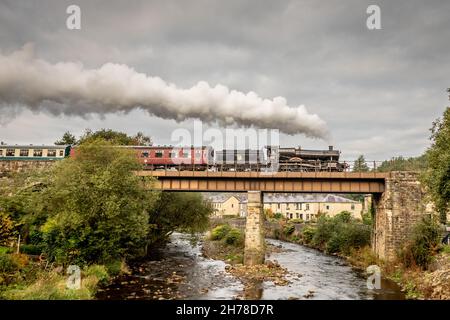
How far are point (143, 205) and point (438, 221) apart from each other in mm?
23803

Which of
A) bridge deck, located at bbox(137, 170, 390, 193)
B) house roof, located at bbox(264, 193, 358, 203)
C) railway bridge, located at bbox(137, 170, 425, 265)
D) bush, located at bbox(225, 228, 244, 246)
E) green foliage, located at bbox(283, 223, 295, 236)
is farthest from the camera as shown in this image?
house roof, located at bbox(264, 193, 358, 203)

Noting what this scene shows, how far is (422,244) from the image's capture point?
27.5 m

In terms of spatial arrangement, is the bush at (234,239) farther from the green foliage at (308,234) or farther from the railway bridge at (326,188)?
the railway bridge at (326,188)

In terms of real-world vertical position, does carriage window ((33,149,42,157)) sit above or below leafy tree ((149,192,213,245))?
above

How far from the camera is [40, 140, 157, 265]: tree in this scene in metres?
23.7

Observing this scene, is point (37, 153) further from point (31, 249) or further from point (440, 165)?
point (440, 165)

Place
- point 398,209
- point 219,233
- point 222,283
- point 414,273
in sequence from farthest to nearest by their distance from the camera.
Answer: point 219,233, point 398,209, point 414,273, point 222,283

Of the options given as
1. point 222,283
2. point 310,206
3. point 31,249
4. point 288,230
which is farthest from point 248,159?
point 310,206

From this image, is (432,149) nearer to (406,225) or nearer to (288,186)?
(406,225)

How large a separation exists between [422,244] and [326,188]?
879 centimetres

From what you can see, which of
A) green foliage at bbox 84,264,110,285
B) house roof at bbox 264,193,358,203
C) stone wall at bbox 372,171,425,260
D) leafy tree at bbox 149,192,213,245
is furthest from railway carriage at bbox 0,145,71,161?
house roof at bbox 264,193,358,203

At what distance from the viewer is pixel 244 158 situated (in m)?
38.6

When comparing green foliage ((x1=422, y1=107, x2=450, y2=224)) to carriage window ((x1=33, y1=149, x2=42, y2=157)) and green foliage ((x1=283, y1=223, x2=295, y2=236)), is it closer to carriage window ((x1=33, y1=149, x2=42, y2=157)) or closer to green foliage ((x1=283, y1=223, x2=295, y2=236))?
green foliage ((x1=283, y1=223, x2=295, y2=236))

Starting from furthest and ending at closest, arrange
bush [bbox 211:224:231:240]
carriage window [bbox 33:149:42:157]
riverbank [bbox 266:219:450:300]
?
1. bush [bbox 211:224:231:240]
2. carriage window [bbox 33:149:42:157]
3. riverbank [bbox 266:219:450:300]
